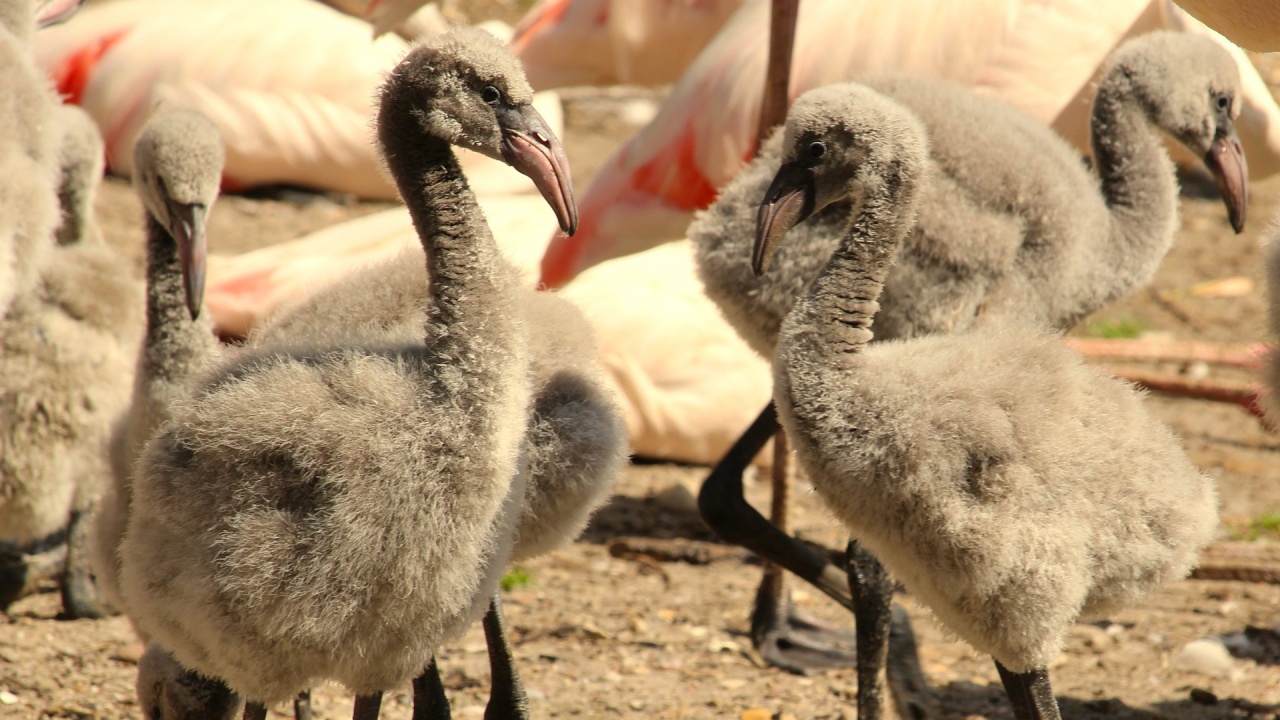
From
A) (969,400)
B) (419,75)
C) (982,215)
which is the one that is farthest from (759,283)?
(419,75)

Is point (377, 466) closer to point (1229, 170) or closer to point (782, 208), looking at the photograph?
point (782, 208)

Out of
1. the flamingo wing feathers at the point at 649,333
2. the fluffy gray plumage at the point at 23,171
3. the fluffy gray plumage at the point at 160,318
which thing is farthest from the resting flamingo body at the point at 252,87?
the fluffy gray plumage at the point at 23,171

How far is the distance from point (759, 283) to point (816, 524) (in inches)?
67.8

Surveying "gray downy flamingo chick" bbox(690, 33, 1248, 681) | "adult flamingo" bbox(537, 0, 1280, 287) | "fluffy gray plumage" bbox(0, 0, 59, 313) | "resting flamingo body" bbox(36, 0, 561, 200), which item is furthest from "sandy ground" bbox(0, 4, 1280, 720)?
"resting flamingo body" bbox(36, 0, 561, 200)

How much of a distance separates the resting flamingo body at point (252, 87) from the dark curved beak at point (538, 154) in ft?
14.2

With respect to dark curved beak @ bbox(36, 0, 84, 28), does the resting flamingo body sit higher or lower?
lower

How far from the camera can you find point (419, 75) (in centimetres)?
241

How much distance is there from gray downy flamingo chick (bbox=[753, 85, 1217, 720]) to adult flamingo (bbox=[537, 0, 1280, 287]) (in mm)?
1534

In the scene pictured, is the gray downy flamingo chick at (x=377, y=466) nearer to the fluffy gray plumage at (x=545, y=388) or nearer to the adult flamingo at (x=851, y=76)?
the fluffy gray plumage at (x=545, y=388)

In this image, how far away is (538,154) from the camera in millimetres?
2455

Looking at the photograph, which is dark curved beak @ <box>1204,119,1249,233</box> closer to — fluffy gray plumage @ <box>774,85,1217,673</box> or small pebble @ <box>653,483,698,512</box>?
fluffy gray plumage @ <box>774,85,1217,673</box>

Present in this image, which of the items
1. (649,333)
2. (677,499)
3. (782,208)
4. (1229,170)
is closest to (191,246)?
(782,208)

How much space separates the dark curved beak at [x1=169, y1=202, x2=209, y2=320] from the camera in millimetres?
3086

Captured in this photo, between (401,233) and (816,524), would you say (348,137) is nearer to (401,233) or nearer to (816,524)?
(401,233)
